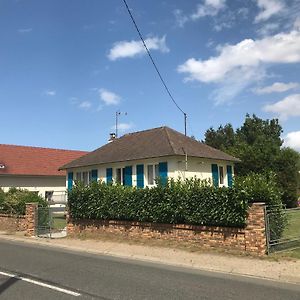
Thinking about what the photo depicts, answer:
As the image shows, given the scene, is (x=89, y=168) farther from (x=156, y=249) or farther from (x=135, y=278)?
(x=135, y=278)

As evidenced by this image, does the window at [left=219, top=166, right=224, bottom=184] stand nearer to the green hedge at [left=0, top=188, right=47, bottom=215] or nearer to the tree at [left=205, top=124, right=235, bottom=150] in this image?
the green hedge at [left=0, top=188, right=47, bottom=215]

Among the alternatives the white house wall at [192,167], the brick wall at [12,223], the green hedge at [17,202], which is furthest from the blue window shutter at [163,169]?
the brick wall at [12,223]

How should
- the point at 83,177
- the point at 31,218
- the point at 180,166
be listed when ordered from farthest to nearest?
the point at 83,177 → the point at 180,166 → the point at 31,218

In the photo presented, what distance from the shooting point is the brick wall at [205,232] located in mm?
12766

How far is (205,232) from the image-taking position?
46.6 ft

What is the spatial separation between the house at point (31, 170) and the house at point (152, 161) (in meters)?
7.78

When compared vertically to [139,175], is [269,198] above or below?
below

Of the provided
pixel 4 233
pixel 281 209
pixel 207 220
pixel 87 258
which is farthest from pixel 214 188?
pixel 4 233

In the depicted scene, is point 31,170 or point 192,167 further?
point 31,170

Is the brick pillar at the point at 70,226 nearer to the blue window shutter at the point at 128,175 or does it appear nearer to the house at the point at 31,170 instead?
the blue window shutter at the point at 128,175

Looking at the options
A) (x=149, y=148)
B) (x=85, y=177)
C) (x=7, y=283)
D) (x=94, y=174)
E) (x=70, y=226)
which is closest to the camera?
(x=7, y=283)

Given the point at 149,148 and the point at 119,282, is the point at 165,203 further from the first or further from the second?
the point at 149,148

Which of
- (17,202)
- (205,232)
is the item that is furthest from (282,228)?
(17,202)

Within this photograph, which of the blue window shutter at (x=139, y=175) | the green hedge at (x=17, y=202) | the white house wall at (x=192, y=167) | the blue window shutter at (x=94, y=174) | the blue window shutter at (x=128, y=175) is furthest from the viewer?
the blue window shutter at (x=94, y=174)
